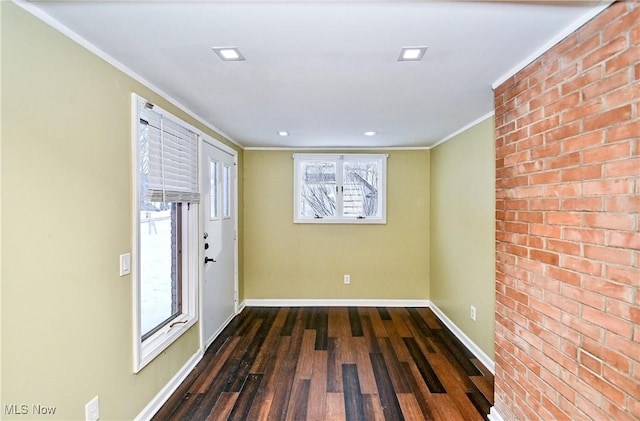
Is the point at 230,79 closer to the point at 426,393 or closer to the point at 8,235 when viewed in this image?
the point at 8,235

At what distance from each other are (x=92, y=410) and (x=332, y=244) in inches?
122

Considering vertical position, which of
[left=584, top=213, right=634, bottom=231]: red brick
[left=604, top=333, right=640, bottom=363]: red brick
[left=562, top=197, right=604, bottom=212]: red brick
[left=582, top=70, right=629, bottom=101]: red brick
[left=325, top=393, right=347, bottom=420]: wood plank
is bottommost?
[left=325, top=393, right=347, bottom=420]: wood plank

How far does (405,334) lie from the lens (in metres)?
3.32

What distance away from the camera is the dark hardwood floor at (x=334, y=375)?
2.09 meters

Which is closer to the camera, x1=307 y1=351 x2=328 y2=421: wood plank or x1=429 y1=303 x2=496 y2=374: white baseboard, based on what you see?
x1=307 y1=351 x2=328 y2=421: wood plank

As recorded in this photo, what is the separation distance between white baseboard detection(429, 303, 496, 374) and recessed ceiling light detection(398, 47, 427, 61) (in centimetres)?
241

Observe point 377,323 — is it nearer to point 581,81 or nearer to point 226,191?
point 226,191

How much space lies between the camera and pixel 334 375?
251cm

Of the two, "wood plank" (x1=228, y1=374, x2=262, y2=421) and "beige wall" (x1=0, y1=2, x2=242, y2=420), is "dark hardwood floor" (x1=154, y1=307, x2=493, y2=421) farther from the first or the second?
"beige wall" (x1=0, y1=2, x2=242, y2=420)

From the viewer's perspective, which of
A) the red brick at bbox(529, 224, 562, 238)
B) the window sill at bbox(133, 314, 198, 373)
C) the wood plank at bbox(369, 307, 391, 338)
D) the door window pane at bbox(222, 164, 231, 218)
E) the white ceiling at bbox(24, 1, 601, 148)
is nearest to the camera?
the white ceiling at bbox(24, 1, 601, 148)

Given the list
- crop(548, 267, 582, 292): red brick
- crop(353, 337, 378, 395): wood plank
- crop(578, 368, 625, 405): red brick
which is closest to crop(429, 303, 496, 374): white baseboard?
crop(353, 337, 378, 395): wood plank

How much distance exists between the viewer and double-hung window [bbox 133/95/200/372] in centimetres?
191

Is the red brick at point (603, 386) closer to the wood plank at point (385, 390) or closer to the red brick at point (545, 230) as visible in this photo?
the red brick at point (545, 230)

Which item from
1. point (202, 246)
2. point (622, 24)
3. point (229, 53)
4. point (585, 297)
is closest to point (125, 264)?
point (202, 246)
